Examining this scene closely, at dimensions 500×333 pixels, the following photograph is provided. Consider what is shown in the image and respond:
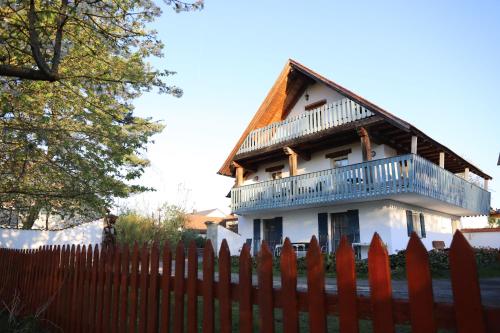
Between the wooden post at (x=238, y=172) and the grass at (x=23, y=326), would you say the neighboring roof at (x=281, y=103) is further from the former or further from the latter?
the grass at (x=23, y=326)

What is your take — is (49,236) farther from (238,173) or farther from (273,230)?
(273,230)

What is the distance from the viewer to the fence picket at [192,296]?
3037 mm

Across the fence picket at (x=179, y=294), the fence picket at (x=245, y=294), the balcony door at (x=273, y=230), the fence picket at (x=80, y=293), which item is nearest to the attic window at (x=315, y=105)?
the balcony door at (x=273, y=230)

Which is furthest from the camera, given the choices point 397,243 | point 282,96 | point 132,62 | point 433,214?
point 282,96

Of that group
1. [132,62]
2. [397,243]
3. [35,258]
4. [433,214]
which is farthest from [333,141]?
[35,258]

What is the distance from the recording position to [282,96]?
69.5 ft

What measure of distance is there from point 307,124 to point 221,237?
7947 millimetres

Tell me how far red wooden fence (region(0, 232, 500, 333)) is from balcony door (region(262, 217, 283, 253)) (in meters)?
15.1

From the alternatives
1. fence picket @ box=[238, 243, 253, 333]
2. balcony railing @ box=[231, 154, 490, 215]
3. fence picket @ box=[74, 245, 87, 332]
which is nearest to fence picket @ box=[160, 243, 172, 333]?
fence picket @ box=[238, 243, 253, 333]

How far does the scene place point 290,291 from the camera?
2332mm

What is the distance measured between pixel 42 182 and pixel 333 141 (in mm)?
12708

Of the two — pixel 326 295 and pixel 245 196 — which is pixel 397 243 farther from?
pixel 326 295

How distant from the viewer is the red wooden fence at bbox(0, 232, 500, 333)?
1751 mm

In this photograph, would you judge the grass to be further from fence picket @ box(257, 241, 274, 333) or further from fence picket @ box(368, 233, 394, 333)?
fence picket @ box(368, 233, 394, 333)
